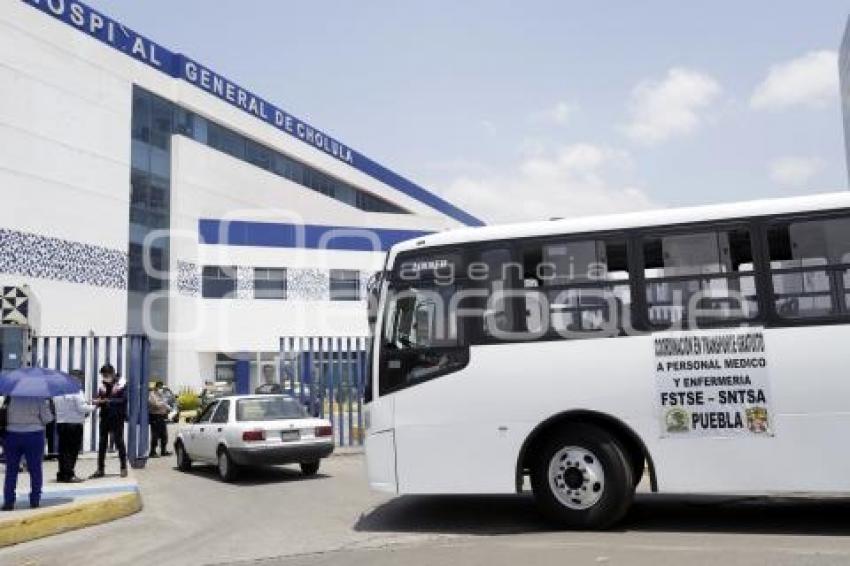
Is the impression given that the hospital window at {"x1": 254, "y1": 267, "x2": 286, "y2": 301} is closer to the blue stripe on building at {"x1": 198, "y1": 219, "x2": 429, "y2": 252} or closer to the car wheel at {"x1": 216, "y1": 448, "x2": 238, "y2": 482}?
the blue stripe on building at {"x1": 198, "y1": 219, "x2": 429, "y2": 252}

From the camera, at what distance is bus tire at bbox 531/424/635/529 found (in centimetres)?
850

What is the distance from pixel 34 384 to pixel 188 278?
104 ft

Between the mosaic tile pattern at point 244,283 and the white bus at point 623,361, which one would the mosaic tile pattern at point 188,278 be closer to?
the mosaic tile pattern at point 244,283

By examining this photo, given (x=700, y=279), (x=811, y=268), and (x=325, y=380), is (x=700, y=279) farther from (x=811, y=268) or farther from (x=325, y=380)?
(x=325, y=380)

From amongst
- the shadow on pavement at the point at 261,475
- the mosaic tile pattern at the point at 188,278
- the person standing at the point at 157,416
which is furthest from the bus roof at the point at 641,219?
the mosaic tile pattern at the point at 188,278

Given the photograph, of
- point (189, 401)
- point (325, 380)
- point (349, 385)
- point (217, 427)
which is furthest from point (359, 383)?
point (189, 401)

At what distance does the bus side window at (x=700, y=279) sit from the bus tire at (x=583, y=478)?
4.60 feet

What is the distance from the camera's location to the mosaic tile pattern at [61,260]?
29250 millimetres

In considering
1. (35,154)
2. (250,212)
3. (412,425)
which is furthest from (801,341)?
(250,212)

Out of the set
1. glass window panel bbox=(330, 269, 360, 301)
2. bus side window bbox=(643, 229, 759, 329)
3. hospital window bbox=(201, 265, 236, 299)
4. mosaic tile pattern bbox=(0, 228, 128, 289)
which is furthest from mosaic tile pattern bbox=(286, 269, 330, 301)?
bus side window bbox=(643, 229, 759, 329)

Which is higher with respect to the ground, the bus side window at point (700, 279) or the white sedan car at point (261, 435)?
the bus side window at point (700, 279)

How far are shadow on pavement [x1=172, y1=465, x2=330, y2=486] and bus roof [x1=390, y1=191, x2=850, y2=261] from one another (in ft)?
21.0

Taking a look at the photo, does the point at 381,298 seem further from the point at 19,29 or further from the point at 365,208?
the point at 365,208

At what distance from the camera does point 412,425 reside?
30.0ft
